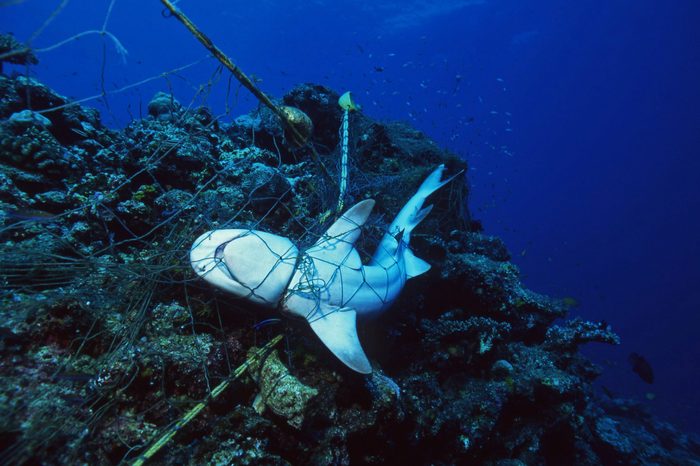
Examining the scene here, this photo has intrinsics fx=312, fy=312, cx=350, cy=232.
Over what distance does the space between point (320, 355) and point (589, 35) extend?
97.7 meters

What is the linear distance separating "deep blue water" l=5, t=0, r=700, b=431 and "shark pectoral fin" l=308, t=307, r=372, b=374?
47.2 m

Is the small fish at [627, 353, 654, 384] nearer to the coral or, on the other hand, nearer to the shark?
the shark

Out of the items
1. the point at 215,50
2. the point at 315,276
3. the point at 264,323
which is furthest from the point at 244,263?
the point at 215,50

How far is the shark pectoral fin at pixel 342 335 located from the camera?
305cm

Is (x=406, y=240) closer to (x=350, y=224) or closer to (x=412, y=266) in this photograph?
(x=412, y=266)

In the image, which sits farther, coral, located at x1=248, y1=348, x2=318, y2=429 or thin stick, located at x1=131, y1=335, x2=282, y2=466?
coral, located at x1=248, y1=348, x2=318, y2=429

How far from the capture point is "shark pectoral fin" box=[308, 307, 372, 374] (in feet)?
10.0

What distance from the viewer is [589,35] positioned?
231 feet

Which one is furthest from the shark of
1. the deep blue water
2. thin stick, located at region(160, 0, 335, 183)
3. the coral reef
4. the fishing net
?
the deep blue water

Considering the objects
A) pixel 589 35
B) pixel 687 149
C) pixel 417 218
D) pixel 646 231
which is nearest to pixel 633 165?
pixel 687 149

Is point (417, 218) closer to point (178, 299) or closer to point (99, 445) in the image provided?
point (178, 299)

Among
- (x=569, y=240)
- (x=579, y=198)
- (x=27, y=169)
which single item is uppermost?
(x=579, y=198)

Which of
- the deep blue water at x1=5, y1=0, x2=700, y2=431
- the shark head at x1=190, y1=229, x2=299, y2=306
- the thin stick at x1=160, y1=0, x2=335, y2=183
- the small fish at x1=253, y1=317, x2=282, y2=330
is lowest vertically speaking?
the small fish at x1=253, y1=317, x2=282, y2=330

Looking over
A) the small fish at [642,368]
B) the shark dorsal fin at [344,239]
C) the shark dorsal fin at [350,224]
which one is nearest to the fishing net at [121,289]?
the shark dorsal fin at [344,239]
